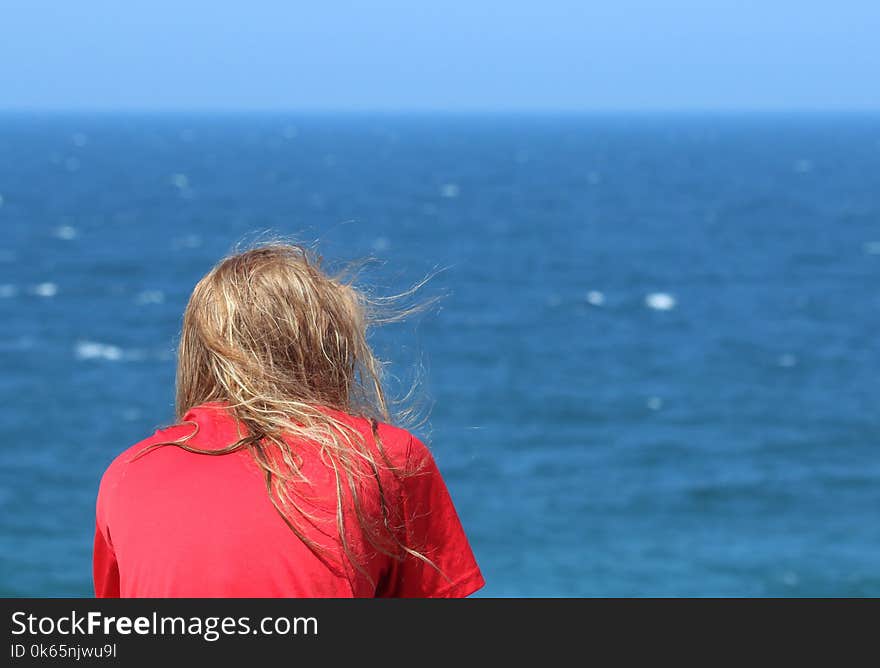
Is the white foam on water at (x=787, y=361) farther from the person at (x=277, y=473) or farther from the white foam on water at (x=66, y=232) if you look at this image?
the white foam on water at (x=66, y=232)

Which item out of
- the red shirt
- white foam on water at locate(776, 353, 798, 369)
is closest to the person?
the red shirt

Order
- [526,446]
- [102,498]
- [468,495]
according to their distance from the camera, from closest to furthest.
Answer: [102,498] < [468,495] < [526,446]

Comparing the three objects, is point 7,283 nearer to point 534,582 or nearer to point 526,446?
point 526,446

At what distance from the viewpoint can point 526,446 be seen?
28.4 metres

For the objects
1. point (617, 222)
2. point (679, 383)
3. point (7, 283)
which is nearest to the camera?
point (679, 383)

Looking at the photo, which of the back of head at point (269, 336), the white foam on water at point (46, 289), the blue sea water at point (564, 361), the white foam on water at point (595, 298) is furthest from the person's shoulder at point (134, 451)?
the white foam on water at point (46, 289)

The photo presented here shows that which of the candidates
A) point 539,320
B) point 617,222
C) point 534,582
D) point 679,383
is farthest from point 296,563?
point 617,222

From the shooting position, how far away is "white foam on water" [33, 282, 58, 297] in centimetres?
4590

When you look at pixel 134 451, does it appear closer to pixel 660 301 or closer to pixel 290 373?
pixel 290 373

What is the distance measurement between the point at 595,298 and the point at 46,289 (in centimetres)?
2170

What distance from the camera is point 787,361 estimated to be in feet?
121

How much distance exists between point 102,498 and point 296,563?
0.48m

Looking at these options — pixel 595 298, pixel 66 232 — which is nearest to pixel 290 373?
pixel 595 298

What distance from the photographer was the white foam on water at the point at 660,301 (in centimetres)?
4359
